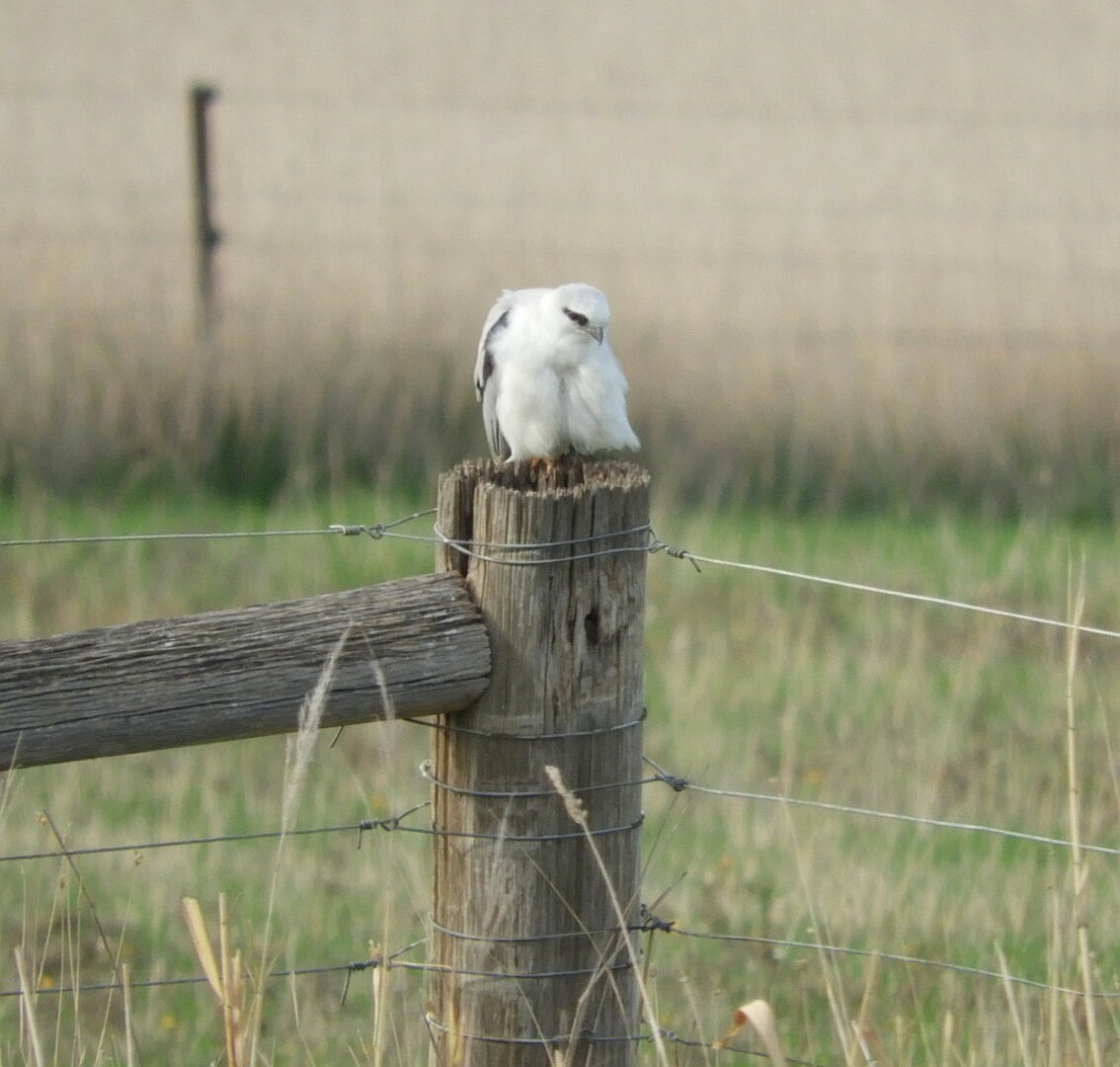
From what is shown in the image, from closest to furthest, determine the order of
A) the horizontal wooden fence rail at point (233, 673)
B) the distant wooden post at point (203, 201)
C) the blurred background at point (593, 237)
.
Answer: the horizontal wooden fence rail at point (233, 673), the blurred background at point (593, 237), the distant wooden post at point (203, 201)

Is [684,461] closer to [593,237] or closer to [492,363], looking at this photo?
[492,363]

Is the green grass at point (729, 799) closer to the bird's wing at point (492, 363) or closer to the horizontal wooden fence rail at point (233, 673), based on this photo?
the horizontal wooden fence rail at point (233, 673)

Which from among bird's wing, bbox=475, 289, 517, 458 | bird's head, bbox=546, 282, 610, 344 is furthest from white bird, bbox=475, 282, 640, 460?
bird's wing, bbox=475, 289, 517, 458

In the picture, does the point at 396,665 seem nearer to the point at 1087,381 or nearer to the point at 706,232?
the point at 1087,381

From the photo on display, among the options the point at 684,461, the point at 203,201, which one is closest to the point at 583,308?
the point at 684,461

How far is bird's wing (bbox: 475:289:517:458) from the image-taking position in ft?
15.0

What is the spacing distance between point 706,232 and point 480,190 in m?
1.77

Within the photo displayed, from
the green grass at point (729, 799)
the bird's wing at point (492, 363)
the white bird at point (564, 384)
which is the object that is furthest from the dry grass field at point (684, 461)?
the bird's wing at point (492, 363)

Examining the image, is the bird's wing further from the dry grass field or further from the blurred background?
the blurred background

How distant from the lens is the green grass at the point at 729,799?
3918 mm

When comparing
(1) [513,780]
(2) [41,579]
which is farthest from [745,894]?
(2) [41,579]

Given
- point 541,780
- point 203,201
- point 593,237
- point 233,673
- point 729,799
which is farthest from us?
point 593,237

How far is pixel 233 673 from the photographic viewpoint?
231 centimetres

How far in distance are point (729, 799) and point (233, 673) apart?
3027 millimetres
